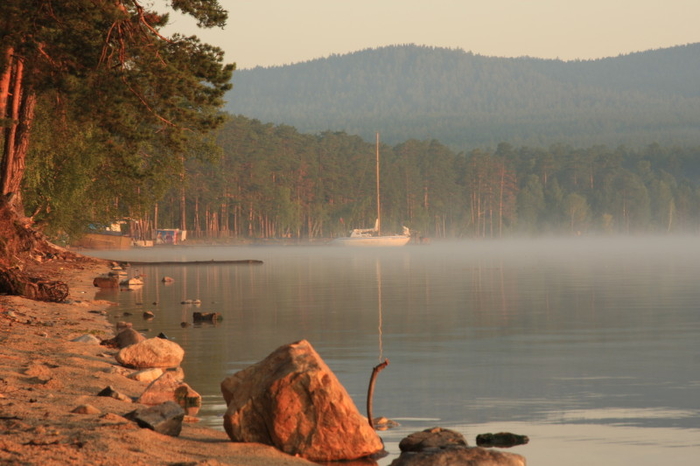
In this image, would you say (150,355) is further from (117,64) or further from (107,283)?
(107,283)

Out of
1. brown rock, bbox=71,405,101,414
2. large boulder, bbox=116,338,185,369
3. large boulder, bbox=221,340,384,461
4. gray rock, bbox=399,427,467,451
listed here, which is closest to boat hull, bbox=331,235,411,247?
large boulder, bbox=116,338,185,369

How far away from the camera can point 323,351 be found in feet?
64.9

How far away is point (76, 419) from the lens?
10391 mm

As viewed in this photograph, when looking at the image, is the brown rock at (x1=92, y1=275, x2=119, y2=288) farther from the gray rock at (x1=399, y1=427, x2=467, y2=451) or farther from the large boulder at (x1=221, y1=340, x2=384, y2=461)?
the gray rock at (x1=399, y1=427, x2=467, y2=451)

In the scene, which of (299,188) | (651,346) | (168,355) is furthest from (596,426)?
(299,188)

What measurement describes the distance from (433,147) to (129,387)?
186 m

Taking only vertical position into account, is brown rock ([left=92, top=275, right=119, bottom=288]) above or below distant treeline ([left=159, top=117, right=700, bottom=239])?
below

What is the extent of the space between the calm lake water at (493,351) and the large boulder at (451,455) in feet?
1.45

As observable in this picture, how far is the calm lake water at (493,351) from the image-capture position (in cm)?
1234

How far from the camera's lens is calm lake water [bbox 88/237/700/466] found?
1234 centimetres

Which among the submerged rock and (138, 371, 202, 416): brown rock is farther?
(138, 371, 202, 416): brown rock

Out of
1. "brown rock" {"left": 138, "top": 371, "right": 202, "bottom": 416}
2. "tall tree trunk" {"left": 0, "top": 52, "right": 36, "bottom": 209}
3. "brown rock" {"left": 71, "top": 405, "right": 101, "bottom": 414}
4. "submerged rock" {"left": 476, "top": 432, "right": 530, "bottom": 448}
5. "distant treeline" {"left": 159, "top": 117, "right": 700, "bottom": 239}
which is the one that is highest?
"distant treeline" {"left": 159, "top": 117, "right": 700, "bottom": 239}

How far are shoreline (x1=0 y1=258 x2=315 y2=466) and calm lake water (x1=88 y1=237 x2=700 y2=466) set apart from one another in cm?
140

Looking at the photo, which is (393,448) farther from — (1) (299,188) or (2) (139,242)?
(1) (299,188)
